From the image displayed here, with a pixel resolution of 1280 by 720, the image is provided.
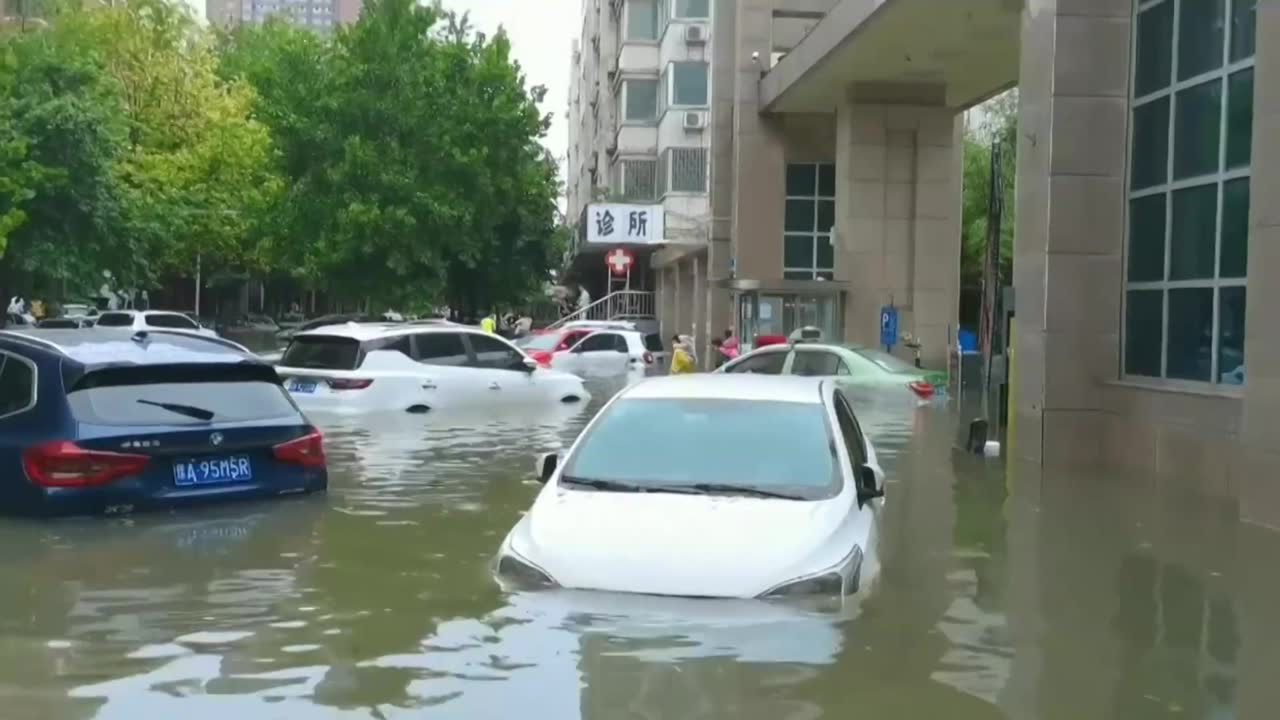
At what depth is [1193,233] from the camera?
1319cm

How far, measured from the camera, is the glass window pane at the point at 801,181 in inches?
1403

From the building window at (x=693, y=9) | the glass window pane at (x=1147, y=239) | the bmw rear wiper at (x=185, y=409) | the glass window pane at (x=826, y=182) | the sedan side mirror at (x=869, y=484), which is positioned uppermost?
the building window at (x=693, y=9)

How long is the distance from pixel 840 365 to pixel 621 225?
21449 mm

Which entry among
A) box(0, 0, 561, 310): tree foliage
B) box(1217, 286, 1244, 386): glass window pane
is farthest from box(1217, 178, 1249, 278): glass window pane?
box(0, 0, 561, 310): tree foliage

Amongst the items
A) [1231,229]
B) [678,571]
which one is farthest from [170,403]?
[1231,229]

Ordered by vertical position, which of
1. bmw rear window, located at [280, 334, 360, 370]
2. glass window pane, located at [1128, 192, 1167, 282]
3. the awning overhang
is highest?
the awning overhang

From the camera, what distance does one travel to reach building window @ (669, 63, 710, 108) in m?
40.3

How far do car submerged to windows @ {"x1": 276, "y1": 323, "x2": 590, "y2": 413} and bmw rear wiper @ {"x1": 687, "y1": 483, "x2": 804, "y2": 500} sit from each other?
914 cm

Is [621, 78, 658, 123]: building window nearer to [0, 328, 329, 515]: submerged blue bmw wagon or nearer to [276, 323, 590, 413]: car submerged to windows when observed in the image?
[276, 323, 590, 413]: car submerged to windows

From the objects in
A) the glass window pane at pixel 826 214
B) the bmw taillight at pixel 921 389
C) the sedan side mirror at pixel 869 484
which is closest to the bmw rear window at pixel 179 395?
the sedan side mirror at pixel 869 484

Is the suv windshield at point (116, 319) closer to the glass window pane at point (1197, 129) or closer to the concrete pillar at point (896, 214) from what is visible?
the concrete pillar at point (896, 214)

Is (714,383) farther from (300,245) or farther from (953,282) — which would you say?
(300,245)

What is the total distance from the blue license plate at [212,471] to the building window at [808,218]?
2709cm

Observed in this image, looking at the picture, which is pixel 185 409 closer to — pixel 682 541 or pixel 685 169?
pixel 682 541
